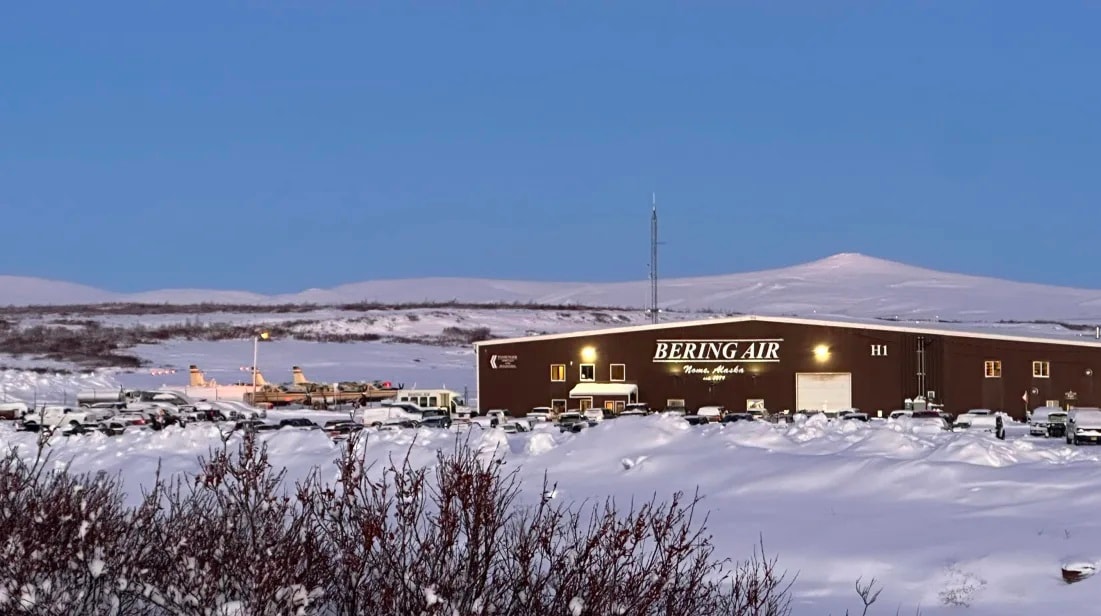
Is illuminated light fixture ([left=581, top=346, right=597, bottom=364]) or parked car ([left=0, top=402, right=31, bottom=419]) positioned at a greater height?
illuminated light fixture ([left=581, top=346, right=597, bottom=364])

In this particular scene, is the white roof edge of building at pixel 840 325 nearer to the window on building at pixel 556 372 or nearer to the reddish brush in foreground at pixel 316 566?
the window on building at pixel 556 372

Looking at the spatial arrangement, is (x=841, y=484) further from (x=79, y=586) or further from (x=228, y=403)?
(x=228, y=403)

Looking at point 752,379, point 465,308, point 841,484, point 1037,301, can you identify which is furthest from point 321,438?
point 1037,301

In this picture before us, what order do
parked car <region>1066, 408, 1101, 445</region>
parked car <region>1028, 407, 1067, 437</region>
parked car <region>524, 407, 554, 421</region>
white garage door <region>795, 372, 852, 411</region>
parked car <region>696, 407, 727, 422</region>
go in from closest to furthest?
1. parked car <region>1066, 408, 1101, 445</region>
2. parked car <region>1028, 407, 1067, 437</region>
3. parked car <region>696, 407, 727, 422</region>
4. parked car <region>524, 407, 554, 421</region>
5. white garage door <region>795, 372, 852, 411</region>

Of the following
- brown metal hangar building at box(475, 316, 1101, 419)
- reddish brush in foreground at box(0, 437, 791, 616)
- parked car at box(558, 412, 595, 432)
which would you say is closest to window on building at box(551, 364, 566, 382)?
brown metal hangar building at box(475, 316, 1101, 419)

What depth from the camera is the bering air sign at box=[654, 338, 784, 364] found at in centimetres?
5647

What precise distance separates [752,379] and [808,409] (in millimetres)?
2563

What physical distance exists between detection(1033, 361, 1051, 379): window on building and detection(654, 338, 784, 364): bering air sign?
9.84 m

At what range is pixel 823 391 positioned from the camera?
55625mm

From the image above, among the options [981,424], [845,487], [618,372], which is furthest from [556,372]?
[845,487]

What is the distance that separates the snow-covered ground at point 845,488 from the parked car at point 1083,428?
1.01m

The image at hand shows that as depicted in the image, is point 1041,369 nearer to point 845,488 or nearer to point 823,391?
point 823,391

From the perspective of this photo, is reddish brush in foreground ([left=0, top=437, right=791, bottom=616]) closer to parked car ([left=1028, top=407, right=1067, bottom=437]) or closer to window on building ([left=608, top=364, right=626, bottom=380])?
parked car ([left=1028, top=407, right=1067, bottom=437])

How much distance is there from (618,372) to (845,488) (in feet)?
98.9
